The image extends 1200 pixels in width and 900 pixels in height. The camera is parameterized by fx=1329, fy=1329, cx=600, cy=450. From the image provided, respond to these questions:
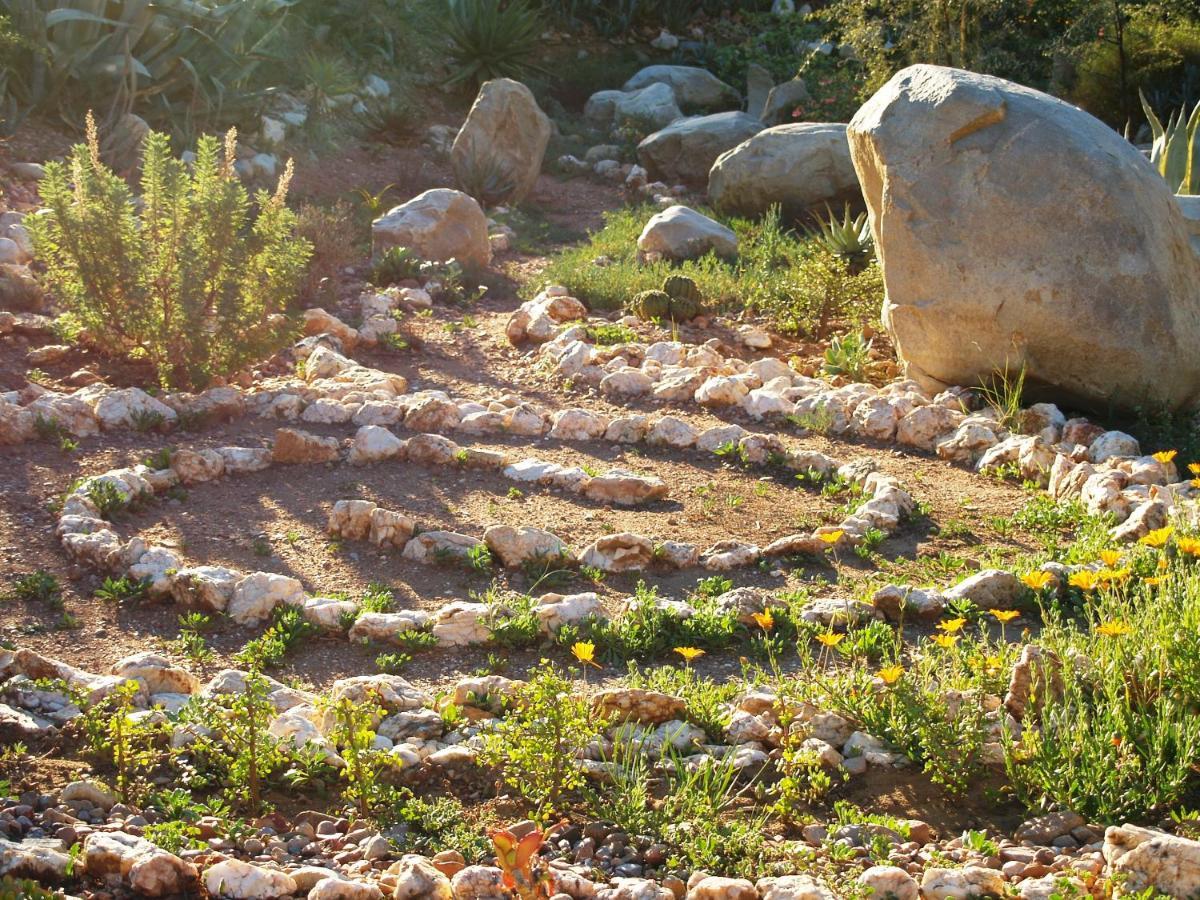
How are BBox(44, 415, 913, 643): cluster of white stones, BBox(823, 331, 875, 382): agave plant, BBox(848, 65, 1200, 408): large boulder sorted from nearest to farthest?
1. BBox(44, 415, 913, 643): cluster of white stones
2. BBox(848, 65, 1200, 408): large boulder
3. BBox(823, 331, 875, 382): agave plant

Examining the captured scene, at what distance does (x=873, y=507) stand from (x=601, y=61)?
14238mm

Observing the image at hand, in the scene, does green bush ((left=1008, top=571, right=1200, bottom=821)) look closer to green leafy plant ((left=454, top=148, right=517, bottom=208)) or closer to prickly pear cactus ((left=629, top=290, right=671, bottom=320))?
prickly pear cactus ((left=629, top=290, right=671, bottom=320))

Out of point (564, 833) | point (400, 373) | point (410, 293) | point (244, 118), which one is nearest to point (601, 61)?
point (244, 118)

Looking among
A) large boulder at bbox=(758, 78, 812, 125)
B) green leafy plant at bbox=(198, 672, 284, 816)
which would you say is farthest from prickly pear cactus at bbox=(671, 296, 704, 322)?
large boulder at bbox=(758, 78, 812, 125)

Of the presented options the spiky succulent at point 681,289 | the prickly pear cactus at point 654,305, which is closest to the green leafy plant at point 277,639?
the prickly pear cactus at point 654,305

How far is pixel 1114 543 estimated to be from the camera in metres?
5.26

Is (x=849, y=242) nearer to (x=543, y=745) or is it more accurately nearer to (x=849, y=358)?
(x=849, y=358)

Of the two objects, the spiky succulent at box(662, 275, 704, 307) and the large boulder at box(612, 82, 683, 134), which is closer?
the spiky succulent at box(662, 275, 704, 307)

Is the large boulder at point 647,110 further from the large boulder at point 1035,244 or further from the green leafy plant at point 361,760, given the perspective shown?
the green leafy plant at point 361,760

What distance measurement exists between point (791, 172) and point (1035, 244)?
520 centimetres

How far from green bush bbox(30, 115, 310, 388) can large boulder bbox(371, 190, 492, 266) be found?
122 inches

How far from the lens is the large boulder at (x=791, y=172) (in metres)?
11.9

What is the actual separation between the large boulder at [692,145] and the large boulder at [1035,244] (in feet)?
22.7

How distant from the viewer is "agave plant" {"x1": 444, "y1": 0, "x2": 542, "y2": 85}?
15961mm
